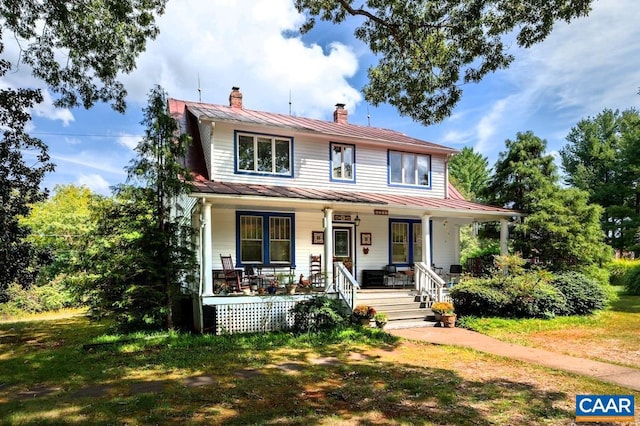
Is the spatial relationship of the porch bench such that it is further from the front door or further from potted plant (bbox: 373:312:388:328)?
potted plant (bbox: 373:312:388:328)

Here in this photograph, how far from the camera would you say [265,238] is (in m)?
14.0

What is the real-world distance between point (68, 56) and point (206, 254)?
576cm

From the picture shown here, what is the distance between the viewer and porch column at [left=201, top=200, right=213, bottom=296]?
34.8 ft

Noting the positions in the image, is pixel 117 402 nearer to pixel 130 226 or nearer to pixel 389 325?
pixel 130 226

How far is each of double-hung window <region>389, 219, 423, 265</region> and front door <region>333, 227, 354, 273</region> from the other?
1.84 m

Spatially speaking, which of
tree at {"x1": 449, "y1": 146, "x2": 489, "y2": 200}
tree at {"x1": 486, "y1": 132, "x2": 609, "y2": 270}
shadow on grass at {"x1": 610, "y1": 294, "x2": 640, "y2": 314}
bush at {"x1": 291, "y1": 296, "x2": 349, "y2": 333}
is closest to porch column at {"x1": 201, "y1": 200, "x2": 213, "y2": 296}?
bush at {"x1": 291, "y1": 296, "x2": 349, "y2": 333}

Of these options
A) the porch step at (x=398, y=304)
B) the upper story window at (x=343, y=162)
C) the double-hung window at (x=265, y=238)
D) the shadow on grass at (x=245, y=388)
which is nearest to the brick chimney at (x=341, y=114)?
the upper story window at (x=343, y=162)

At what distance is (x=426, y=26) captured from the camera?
877 centimetres

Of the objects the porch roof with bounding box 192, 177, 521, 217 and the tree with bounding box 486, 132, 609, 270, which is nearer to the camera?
the porch roof with bounding box 192, 177, 521, 217

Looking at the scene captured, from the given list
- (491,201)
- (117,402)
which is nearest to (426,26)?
(117,402)

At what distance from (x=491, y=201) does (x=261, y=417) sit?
18.5 metres

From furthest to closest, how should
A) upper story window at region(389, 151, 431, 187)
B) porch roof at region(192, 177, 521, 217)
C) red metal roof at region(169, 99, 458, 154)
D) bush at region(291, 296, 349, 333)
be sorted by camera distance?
1. upper story window at region(389, 151, 431, 187)
2. red metal roof at region(169, 99, 458, 154)
3. porch roof at region(192, 177, 521, 217)
4. bush at region(291, 296, 349, 333)

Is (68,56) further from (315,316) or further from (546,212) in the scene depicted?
(546,212)

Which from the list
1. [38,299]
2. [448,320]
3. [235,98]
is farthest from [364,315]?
[38,299]
